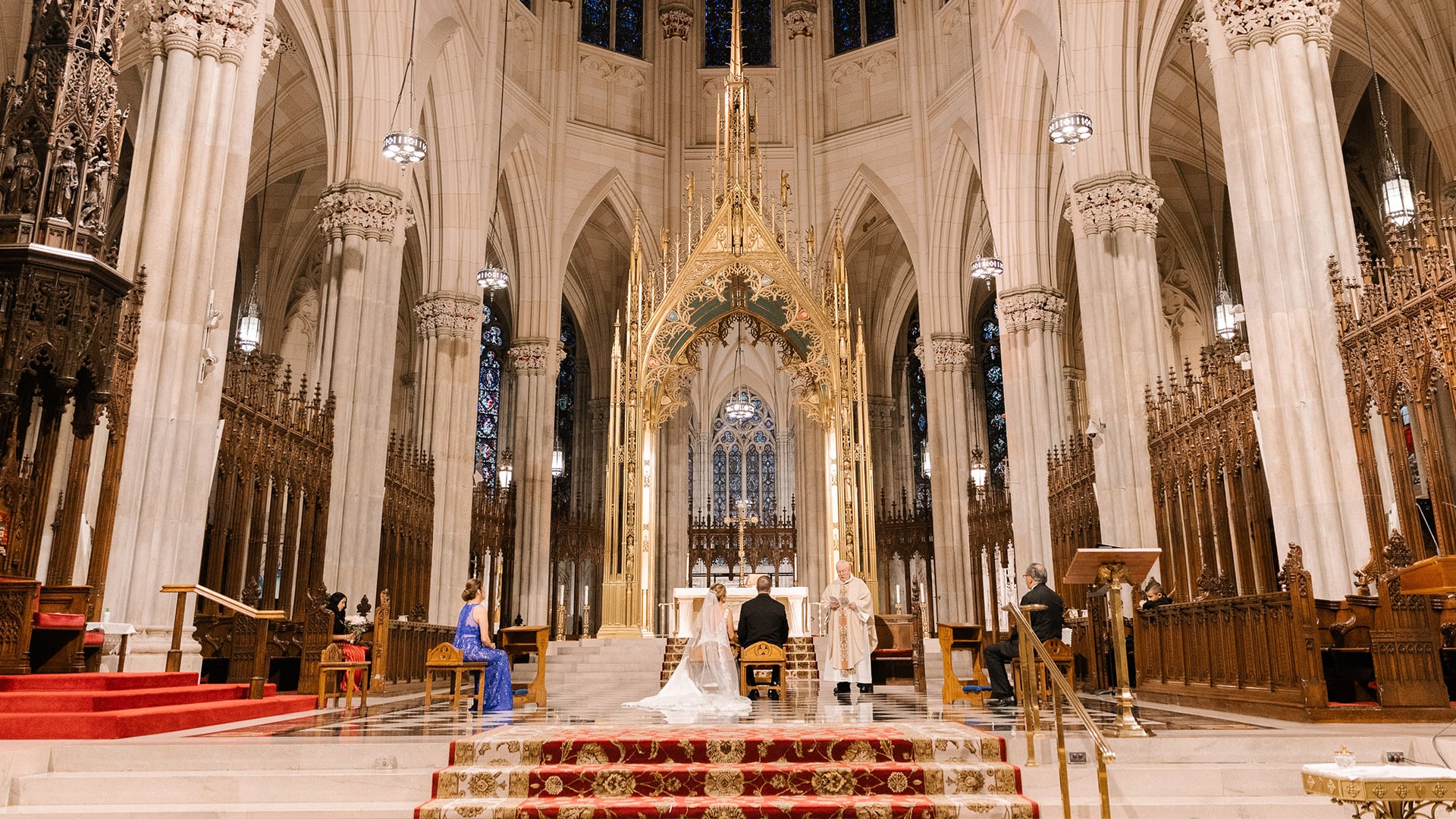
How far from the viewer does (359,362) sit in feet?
49.0

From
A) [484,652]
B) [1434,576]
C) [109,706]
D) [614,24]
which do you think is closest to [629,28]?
[614,24]

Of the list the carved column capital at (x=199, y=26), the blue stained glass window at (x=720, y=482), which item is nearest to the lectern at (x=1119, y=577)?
the carved column capital at (x=199, y=26)

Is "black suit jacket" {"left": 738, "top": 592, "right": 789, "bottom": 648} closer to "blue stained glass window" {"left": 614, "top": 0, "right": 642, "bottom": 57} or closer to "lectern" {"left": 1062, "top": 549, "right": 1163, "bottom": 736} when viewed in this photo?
"lectern" {"left": 1062, "top": 549, "right": 1163, "bottom": 736}

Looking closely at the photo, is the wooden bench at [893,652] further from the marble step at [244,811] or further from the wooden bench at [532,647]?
the marble step at [244,811]

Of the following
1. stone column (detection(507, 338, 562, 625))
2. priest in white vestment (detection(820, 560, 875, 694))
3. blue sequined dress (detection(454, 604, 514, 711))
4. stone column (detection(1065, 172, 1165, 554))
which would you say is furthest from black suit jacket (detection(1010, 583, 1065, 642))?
stone column (detection(507, 338, 562, 625))

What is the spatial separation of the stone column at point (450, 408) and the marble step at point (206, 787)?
494 inches

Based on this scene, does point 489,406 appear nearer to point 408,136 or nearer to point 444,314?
point 444,314

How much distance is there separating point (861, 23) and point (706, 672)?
1903 cm

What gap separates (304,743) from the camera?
6121 mm

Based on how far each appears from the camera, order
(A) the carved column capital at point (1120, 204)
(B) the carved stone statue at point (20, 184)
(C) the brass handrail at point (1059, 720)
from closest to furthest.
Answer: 1. (C) the brass handrail at point (1059, 720)
2. (B) the carved stone statue at point (20, 184)
3. (A) the carved column capital at point (1120, 204)

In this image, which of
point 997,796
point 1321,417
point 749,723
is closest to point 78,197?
point 749,723

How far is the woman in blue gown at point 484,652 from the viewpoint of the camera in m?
9.51

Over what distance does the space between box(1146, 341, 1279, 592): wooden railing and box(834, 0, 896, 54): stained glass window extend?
533 inches

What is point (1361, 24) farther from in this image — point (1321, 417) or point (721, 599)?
point (721, 599)
